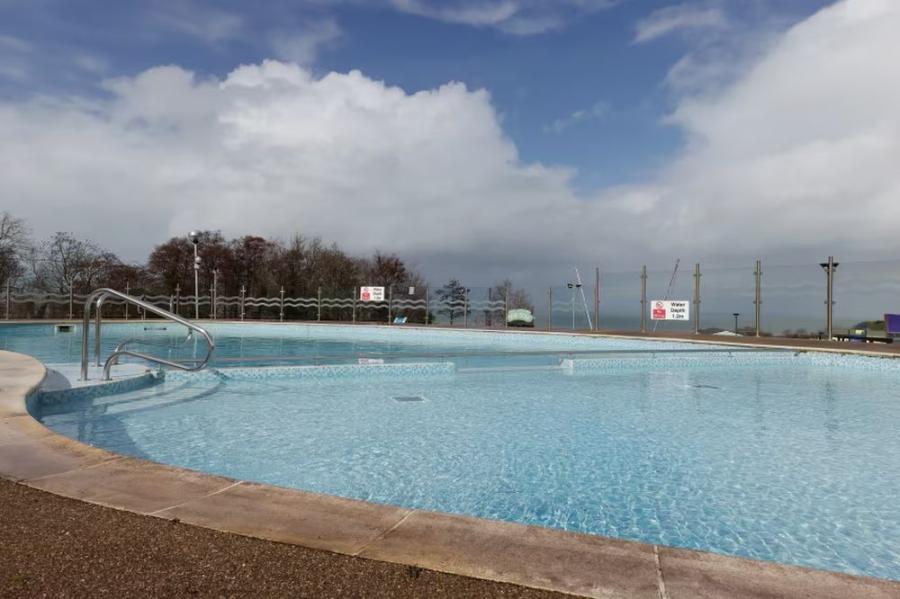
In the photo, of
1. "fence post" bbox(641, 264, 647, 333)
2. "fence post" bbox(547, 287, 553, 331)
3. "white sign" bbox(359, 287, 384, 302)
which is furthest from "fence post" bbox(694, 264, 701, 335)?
"white sign" bbox(359, 287, 384, 302)

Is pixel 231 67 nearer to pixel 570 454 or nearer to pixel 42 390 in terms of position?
pixel 42 390

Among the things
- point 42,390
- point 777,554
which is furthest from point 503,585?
point 42,390

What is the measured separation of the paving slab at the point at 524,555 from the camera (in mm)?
1514

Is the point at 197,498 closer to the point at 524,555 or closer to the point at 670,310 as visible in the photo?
the point at 524,555

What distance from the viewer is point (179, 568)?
1.58m

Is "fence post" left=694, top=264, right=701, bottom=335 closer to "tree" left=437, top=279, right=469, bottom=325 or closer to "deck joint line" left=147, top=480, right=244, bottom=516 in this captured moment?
"tree" left=437, top=279, right=469, bottom=325

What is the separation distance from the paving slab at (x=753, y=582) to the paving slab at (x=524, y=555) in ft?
0.24

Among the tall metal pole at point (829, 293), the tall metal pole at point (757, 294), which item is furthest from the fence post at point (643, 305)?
the tall metal pole at point (829, 293)

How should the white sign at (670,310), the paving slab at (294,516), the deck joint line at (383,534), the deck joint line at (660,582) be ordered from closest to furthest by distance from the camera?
the deck joint line at (660,582) → the deck joint line at (383,534) → the paving slab at (294,516) → the white sign at (670,310)

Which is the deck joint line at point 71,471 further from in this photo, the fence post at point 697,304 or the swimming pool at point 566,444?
the fence post at point 697,304

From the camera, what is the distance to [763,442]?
4461mm

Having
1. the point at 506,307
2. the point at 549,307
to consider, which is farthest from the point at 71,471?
the point at 506,307

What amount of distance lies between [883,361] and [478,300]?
12013 millimetres

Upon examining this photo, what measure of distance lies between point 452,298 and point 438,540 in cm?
1834
